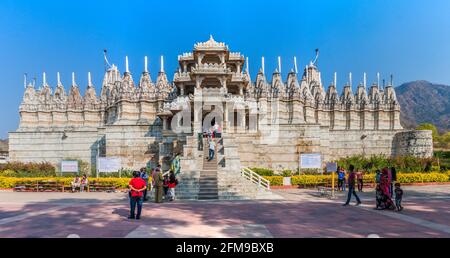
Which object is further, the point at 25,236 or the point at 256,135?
the point at 256,135

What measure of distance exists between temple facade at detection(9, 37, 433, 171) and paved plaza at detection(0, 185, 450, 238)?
7168mm

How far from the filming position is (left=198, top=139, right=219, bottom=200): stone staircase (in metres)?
18.9

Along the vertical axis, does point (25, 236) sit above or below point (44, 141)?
below

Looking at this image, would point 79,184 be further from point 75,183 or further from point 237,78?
point 237,78

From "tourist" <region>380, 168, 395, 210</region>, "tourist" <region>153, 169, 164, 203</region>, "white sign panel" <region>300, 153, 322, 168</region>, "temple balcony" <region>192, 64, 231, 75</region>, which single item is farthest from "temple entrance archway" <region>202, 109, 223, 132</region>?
"tourist" <region>380, 168, 395, 210</region>

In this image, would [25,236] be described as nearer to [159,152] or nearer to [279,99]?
[159,152]

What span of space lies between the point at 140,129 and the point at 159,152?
5.46 m

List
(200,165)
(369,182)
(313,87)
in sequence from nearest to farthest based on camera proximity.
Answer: (200,165) < (369,182) < (313,87)

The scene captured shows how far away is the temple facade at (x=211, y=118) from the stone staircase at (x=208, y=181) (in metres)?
0.70

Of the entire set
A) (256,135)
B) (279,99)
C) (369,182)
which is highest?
(279,99)

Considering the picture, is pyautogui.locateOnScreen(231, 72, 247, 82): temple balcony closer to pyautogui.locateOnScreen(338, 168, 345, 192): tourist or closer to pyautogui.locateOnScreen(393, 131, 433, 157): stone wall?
pyautogui.locateOnScreen(338, 168, 345, 192): tourist

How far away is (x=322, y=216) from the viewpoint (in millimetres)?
13039
